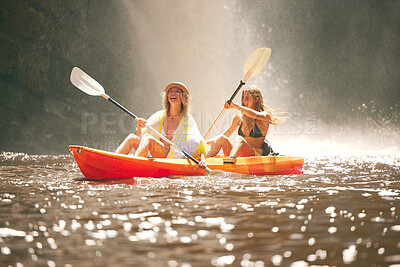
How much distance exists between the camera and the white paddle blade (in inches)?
219

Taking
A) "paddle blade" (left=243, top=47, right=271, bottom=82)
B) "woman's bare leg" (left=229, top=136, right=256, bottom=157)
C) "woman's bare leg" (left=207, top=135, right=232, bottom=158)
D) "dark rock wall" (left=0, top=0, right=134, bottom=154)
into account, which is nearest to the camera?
"woman's bare leg" (left=229, top=136, right=256, bottom=157)

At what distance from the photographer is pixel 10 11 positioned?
45.7 feet

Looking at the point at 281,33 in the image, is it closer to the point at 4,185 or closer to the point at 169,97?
the point at 169,97

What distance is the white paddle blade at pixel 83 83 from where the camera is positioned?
219 inches

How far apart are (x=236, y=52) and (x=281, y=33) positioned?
2944 millimetres

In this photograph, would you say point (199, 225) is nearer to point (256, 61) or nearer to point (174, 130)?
point (174, 130)

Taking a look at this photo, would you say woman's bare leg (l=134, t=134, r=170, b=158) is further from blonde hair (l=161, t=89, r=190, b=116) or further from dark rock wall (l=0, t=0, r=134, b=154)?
dark rock wall (l=0, t=0, r=134, b=154)

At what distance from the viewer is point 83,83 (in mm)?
5602

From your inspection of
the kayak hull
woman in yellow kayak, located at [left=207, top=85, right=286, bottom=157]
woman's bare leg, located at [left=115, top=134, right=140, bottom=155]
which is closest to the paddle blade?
woman in yellow kayak, located at [left=207, top=85, right=286, bottom=157]

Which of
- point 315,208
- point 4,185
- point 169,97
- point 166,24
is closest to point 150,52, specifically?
point 166,24

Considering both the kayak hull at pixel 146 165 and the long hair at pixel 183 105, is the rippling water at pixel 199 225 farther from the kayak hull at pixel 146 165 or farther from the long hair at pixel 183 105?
the long hair at pixel 183 105

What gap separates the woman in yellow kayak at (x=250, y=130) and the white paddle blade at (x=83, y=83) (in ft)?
5.74

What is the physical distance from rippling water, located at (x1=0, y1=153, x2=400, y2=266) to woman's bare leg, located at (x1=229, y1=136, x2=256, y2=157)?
1517 millimetres

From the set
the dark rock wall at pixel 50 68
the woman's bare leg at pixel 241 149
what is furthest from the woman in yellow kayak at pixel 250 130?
the dark rock wall at pixel 50 68
